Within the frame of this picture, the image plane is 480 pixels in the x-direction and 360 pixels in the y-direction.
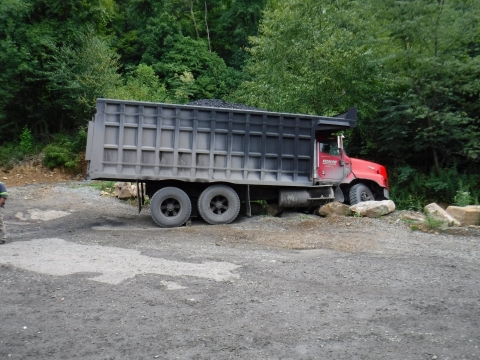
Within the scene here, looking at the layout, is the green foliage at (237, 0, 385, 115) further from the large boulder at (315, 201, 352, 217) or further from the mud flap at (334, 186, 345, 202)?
the large boulder at (315, 201, 352, 217)

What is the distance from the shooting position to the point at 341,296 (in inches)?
257

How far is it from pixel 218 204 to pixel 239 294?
598 cm

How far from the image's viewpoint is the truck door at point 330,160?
1328 cm

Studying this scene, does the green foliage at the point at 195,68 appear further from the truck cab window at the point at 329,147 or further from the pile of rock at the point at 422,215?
the pile of rock at the point at 422,215

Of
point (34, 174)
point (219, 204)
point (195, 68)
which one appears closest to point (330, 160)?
point (219, 204)

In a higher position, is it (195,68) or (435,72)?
(195,68)

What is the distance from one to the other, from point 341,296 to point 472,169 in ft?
45.6

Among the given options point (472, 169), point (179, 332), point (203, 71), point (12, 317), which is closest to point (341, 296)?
point (179, 332)

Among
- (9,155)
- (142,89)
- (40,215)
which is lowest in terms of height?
(40,215)

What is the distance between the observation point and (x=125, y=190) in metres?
16.0

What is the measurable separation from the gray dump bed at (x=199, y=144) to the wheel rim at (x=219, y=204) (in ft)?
2.05

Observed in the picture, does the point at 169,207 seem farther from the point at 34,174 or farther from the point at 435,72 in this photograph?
the point at 34,174

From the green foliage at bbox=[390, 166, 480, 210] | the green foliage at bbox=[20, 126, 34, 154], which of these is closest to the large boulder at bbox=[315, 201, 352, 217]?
the green foliage at bbox=[390, 166, 480, 210]

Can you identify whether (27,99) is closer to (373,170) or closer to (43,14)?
(43,14)
